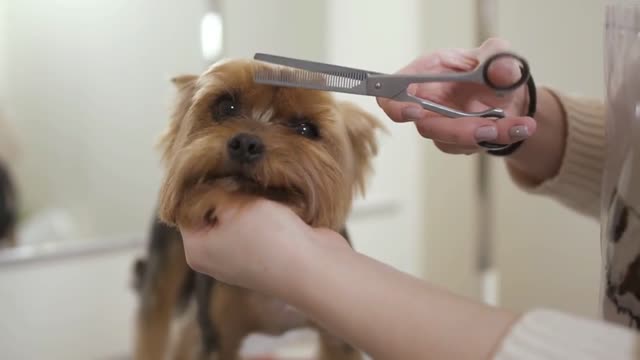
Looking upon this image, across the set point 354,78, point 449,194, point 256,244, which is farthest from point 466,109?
point 449,194

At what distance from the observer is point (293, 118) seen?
0.65 meters

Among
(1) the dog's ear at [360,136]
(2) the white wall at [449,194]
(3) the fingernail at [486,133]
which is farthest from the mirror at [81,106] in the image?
(3) the fingernail at [486,133]

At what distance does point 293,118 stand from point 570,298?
0.39 metres

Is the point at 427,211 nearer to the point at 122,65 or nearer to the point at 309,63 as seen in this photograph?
the point at 122,65

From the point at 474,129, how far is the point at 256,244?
10.5 inches

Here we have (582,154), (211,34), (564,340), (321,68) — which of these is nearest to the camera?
(564,340)

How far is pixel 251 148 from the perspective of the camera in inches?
22.3

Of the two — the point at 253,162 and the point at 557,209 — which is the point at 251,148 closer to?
the point at 253,162

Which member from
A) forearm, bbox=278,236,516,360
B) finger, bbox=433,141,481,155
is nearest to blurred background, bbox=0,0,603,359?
finger, bbox=433,141,481,155

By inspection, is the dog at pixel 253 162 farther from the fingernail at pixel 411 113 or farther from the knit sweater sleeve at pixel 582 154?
the knit sweater sleeve at pixel 582 154

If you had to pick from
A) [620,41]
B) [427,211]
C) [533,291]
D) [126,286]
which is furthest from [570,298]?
[126,286]

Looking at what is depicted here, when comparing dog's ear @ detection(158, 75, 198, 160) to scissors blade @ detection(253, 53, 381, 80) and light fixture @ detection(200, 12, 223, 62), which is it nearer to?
scissors blade @ detection(253, 53, 381, 80)

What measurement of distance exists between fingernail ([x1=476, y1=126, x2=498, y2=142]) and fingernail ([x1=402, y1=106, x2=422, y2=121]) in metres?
0.06

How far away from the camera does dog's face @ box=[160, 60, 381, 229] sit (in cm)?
57
